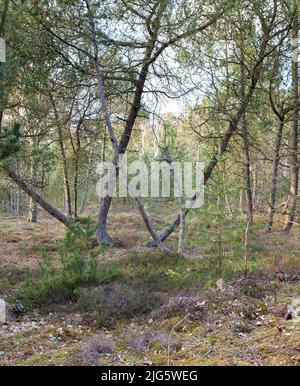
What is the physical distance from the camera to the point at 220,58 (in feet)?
31.0

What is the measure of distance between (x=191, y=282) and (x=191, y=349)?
2239 millimetres

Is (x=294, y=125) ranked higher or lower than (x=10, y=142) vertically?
higher

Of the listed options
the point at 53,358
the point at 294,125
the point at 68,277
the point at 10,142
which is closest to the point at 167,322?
the point at 53,358

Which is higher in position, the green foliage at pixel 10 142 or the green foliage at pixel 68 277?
the green foliage at pixel 10 142

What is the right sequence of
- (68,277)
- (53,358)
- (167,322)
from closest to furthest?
(53,358), (167,322), (68,277)

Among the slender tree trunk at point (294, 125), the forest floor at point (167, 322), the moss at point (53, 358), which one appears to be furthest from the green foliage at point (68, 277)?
the slender tree trunk at point (294, 125)

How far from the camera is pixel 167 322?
4.43 meters

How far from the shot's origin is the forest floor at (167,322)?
355cm

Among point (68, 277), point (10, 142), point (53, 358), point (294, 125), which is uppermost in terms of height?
point (294, 125)

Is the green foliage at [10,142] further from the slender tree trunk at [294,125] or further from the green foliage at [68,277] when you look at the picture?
the slender tree trunk at [294,125]

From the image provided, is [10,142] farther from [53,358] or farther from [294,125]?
[294,125]
